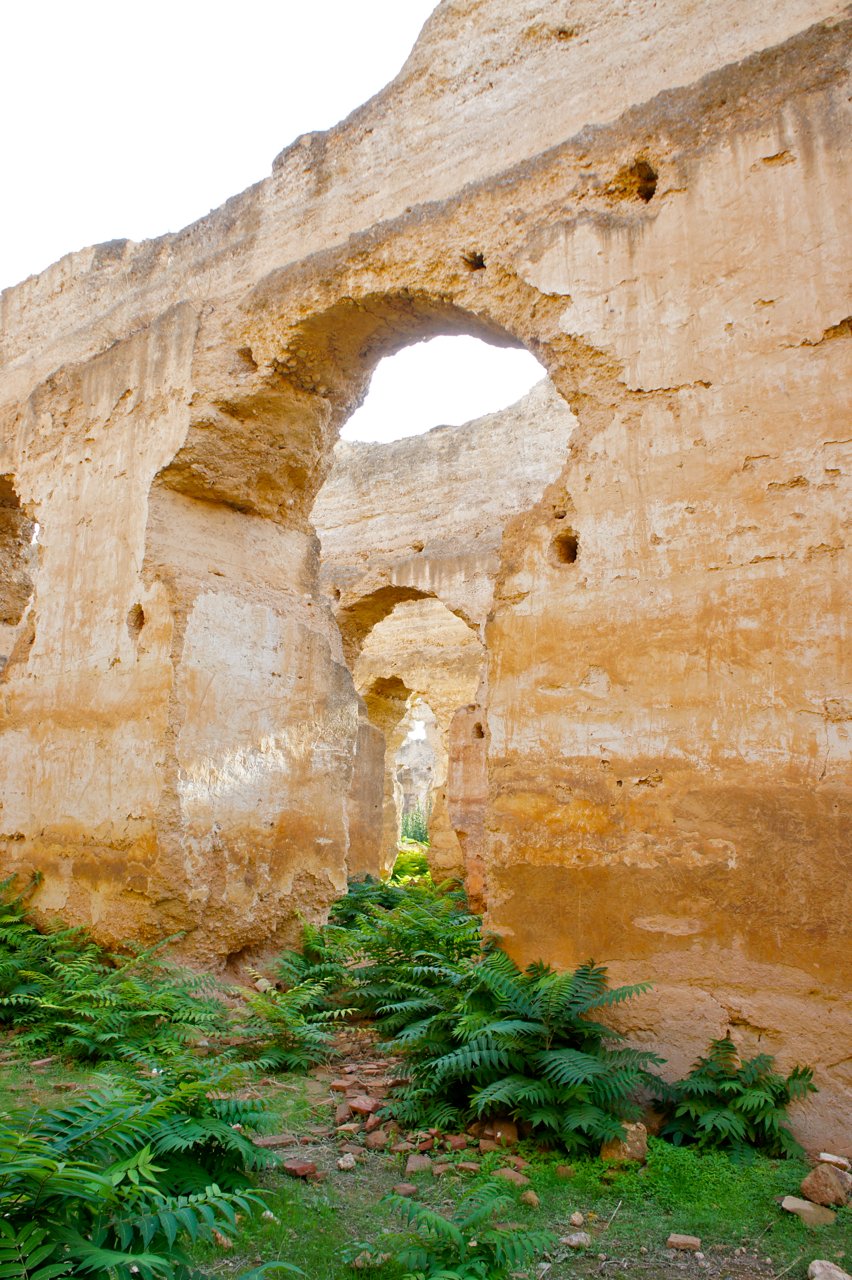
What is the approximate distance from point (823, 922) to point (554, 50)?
15.2 feet

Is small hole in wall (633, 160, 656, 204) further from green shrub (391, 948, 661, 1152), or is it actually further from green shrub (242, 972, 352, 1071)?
green shrub (242, 972, 352, 1071)

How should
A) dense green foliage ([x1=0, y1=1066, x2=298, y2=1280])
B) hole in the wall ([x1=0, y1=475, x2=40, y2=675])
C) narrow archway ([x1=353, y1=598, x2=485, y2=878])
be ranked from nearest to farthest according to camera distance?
1. dense green foliage ([x1=0, y1=1066, x2=298, y2=1280])
2. hole in the wall ([x1=0, y1=475, x2=40, y2=675])
3. narrow archway ([x1=353, y1=598, x2=485, y2=878])

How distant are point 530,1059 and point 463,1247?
1198 millimetres

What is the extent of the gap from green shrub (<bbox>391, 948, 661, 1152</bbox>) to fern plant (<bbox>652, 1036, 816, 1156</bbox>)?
0.16 m

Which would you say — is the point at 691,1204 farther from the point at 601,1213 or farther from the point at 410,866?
the point at 410,866

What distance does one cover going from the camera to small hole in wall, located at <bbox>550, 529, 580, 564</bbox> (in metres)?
4.17

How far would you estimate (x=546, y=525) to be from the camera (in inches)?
165

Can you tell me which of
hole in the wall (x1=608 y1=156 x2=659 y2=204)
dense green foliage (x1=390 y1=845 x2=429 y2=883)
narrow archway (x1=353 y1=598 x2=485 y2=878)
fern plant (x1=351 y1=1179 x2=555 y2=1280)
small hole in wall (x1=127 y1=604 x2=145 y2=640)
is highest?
hole in the wall (x1=608 y1=156 x2=659 y2=204)

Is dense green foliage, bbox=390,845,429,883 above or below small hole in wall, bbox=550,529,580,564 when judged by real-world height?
below

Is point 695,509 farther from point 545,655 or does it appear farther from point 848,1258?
point 848,1258

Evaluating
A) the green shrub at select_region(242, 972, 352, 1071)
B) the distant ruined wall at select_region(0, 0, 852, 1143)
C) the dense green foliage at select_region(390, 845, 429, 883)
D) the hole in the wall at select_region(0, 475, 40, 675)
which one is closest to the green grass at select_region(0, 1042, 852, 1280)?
the distant ruined wall at select_region(0, 0, 852, 1143)

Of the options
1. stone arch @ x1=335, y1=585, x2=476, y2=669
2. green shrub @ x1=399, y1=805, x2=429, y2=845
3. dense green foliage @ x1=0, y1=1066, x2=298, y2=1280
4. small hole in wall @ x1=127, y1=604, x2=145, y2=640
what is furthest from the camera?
green shrub @ x1=399, y1=805, x2=429, y2=845

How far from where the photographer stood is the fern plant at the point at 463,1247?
206cm

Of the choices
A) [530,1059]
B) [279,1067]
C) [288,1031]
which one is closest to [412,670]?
[288,1031]
